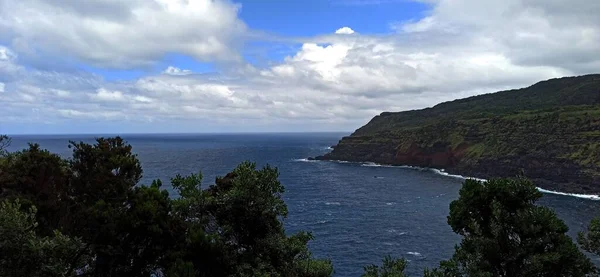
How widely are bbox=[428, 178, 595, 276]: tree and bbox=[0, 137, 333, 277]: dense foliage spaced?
38.6 ft

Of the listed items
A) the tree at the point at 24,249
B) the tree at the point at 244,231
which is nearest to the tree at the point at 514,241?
the tree at the point at 244,231

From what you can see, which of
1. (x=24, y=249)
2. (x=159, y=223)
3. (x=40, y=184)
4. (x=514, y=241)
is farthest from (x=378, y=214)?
(x=24, y=249)

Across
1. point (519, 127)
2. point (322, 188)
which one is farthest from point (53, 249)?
point (519, 127)

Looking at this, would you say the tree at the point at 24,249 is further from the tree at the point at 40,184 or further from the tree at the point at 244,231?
the tree at the point at 40,184

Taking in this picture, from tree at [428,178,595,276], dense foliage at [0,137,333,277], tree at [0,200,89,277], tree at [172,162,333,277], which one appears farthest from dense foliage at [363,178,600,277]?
tree at [0,200,89,277]

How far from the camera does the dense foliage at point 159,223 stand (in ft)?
93.7

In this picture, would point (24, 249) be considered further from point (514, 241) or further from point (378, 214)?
point (378, 214)

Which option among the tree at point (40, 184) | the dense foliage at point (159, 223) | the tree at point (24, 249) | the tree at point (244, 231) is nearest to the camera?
the tree at point (24, 249)

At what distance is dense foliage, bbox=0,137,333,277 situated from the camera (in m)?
28.5

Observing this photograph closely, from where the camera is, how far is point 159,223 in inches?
1190

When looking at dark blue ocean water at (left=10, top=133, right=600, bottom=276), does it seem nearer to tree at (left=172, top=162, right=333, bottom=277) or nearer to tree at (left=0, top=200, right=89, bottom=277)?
tree at (left=172, top=162, right=333, bottom=277)

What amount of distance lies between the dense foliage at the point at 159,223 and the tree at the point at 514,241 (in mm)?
11775

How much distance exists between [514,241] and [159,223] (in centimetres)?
2751

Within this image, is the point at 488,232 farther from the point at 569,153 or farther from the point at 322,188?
the point at 569,153
